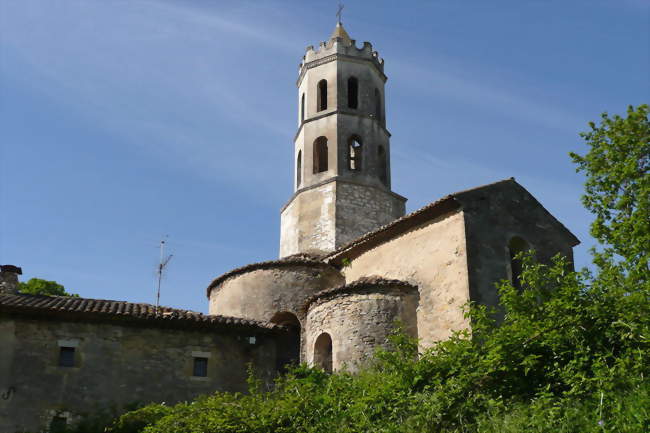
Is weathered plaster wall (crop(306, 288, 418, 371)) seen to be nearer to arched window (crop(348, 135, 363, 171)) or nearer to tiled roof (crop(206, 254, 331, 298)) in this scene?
tiled roof (crop(206, 254, 331, 298))

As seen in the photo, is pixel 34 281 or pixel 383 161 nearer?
pixel 383 161

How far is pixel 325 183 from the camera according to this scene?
86.2ft

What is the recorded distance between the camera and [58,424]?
1780cm

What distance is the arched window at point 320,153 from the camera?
27.5m

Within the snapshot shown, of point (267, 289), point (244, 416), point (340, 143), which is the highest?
point (340, 143)

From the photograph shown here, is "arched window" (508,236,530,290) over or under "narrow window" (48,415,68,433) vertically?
over

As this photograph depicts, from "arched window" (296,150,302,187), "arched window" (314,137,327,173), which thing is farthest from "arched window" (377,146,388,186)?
"arched window" (296,150,302,187)

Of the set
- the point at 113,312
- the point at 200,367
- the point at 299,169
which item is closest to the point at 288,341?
the point at 200,367

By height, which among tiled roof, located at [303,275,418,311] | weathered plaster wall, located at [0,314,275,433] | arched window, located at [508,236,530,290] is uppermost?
arched window, located at [508,236,530,290]

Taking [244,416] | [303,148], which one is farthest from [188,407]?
[303,148]

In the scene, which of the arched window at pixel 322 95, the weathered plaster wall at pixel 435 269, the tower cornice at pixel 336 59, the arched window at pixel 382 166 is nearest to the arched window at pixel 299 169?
the arched window at pixel 322 95

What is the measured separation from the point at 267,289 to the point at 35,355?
7175 millimetres

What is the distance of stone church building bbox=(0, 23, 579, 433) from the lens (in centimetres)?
1830

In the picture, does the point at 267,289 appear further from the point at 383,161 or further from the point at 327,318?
the point at 383,161
